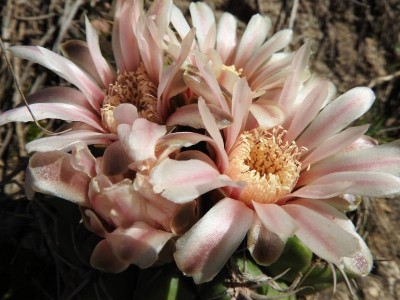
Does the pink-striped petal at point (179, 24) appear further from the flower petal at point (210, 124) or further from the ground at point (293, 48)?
the ground at point (293, 48)

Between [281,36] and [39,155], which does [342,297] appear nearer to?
[281,36]

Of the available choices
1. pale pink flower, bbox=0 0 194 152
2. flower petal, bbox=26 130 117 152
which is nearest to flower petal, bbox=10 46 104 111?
pale pink flower, bbox=0 0 194 152

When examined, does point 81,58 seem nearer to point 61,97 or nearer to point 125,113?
point 61,97

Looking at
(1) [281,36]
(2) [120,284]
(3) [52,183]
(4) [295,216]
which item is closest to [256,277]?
(4) [295,216]

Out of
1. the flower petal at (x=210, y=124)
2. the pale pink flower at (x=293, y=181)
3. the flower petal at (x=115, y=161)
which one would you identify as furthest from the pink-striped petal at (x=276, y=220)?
A: the flower petal at (x=115, y=161)

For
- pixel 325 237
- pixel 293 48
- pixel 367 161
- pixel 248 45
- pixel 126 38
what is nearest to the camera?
pixel 325 237

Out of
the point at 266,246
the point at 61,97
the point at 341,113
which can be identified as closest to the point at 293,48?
the point at 341,113
